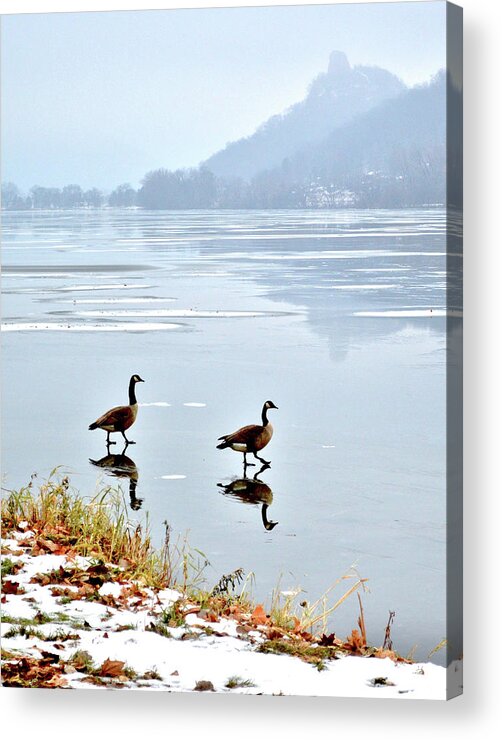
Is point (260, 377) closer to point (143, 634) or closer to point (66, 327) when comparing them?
point (66, 327)

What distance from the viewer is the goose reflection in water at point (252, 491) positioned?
7.07 m

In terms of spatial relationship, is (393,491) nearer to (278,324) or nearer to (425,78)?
(278,324)

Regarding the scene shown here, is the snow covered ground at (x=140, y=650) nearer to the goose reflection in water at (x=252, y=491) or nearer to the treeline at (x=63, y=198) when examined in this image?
the goose reflection in water at (x=252, y=491)

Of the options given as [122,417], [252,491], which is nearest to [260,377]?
[252,491]

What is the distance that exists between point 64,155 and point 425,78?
1889 millimetres

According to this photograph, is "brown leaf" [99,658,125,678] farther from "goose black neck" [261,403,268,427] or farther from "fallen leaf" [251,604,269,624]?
"goose black neck" [261,403,268,427]

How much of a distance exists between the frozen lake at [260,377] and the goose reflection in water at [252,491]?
0.01m

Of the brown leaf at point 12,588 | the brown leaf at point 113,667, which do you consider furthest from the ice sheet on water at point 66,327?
the brown leaf at point 113,667

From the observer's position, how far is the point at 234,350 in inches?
282

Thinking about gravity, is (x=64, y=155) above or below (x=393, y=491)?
above

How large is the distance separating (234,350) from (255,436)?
0.43 m

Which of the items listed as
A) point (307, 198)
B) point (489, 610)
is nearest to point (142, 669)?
point (489, 610)

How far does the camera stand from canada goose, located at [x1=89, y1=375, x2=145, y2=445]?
23.9 ft

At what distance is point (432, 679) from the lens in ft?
22.2
